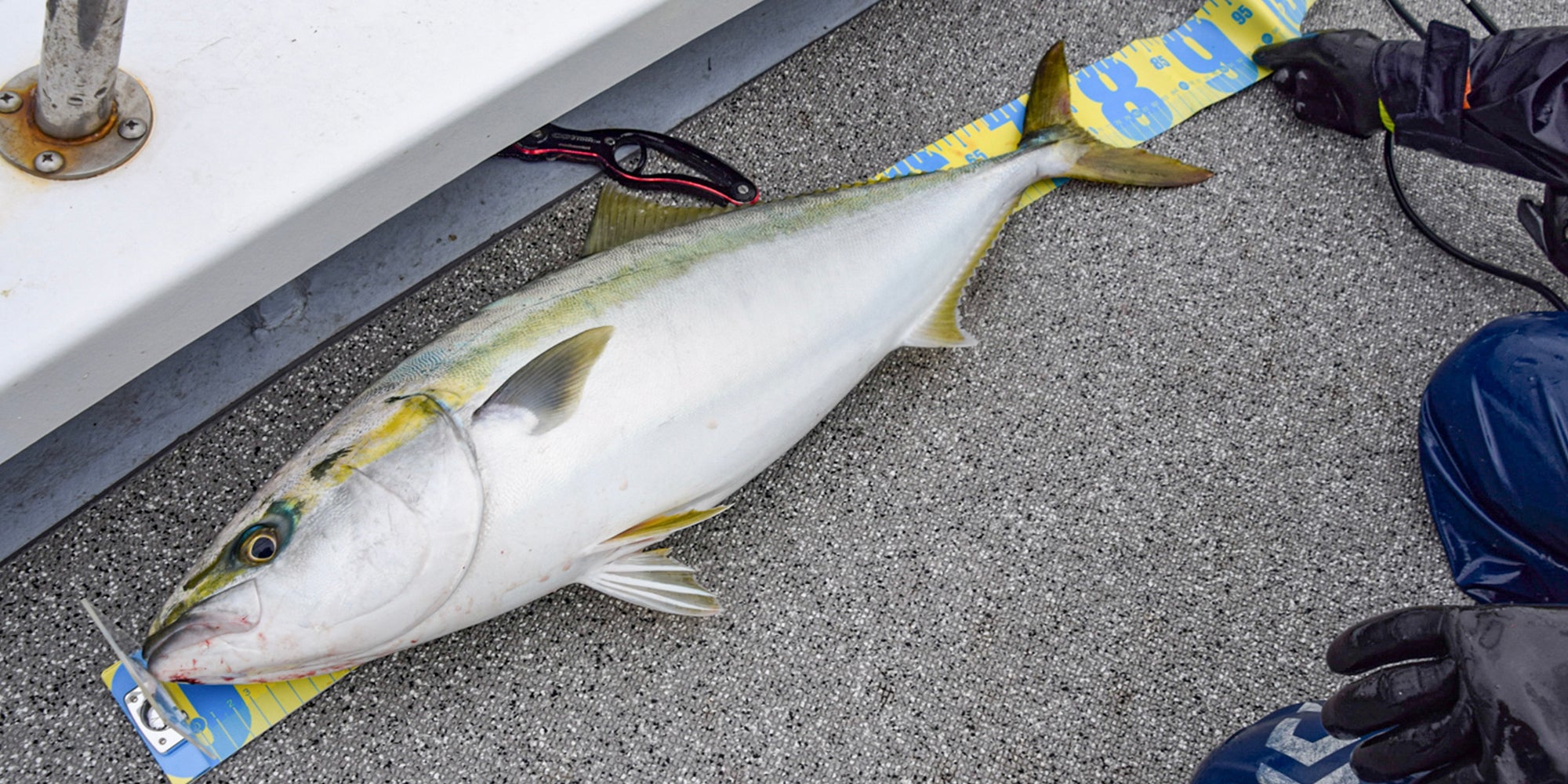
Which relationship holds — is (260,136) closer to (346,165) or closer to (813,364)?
(346,165)

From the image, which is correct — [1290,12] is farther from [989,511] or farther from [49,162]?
[49,162]

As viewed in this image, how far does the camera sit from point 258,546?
95cm

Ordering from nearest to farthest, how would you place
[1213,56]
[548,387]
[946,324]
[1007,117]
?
[548,387], [946,324], [1007,117], [1213,56]

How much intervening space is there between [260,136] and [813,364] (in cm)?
65

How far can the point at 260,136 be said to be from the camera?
1.00m

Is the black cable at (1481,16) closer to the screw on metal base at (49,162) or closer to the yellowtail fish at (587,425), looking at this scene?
the yellowtail fish at (587,425)

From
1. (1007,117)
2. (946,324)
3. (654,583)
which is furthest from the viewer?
(1007,117)

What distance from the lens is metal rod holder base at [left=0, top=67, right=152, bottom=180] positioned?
94cm

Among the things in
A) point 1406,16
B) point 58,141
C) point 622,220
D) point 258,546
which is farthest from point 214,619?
point 1406,16

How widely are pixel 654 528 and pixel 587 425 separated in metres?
0.15

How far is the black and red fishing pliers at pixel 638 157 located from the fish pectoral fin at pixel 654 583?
1.74ft

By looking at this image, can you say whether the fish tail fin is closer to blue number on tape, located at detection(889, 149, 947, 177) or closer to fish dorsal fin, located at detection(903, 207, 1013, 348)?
blue number on tape, located at detection(889, 149, 947, 177)

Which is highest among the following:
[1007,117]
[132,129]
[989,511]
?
[132,129]

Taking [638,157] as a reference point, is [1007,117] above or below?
below
